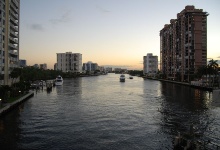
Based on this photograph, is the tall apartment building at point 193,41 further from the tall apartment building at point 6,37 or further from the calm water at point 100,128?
the calm water at point 100,128

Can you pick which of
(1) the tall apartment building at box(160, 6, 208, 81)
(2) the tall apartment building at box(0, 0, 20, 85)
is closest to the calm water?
(2) the tall apartment building at box(0, 0, 20, 85)

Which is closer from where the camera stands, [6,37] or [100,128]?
[100,128]

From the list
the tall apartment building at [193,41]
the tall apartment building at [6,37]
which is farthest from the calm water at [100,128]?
the tall apartment building at [193,41]

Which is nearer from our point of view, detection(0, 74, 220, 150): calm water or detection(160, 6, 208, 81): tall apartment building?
detection(0, 74, 220, 150): calm water

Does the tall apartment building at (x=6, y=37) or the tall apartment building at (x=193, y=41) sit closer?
the tall apartment building at (x=6, y=37)

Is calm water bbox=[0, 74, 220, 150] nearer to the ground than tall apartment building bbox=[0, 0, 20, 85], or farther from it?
nearer to the ground

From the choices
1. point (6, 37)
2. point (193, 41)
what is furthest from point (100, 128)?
point (193, 41)

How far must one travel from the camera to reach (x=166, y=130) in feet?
118

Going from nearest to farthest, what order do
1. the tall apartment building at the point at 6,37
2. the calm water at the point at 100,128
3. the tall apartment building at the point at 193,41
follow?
1. the calm water at the point at 100,128
2. the tall apartment building at the point at 6,37
3. the tall apartment building at the point at 193,41

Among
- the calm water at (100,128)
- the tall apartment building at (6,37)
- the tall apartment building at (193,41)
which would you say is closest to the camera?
the calm water at (100,128)

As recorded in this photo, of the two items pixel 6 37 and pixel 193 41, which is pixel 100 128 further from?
pixel 193 41

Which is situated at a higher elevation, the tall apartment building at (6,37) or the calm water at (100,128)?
the tall apartment building at (6,37)

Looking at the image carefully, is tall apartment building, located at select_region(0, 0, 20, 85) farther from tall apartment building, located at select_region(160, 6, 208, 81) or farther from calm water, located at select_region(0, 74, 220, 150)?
tall apartment building, located at select_region(160, 6, 208, 81)

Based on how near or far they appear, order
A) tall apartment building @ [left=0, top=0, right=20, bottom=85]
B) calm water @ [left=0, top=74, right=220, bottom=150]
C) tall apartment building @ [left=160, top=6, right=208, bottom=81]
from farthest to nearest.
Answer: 1. tall apartment building @ [left=160, top=6, right=208, bottom=81]
2. tall apartment building @ [left=0, top=0, right=20, bottom=85]
3. calm water @ [left=0, top=74, right=220, bottom=150]
